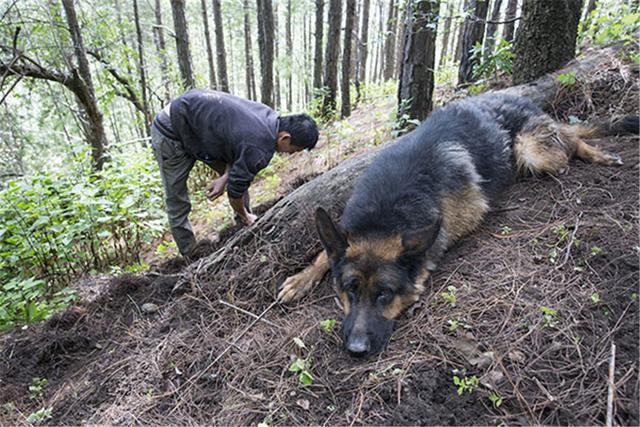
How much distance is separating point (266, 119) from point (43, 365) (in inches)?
134

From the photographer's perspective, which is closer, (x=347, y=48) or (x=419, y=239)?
(x=419, y=239)

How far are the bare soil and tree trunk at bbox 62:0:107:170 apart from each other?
17.5 ft

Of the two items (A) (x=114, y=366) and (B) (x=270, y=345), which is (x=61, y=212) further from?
(B) (x=270, y=345)

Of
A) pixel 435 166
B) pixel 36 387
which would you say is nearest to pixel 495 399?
pixel 435 166

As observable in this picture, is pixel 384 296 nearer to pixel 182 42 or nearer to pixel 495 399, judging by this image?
pixel 495 399

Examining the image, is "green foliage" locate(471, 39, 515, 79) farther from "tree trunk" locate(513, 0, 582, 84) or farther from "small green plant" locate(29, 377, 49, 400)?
"small green plant" locate(29, 377, 49, 400)

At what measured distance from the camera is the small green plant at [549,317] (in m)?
2.23

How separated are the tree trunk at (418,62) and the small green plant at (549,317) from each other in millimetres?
4312

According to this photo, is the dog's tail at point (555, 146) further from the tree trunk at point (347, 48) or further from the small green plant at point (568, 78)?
the tree trunk at point (347, 48)

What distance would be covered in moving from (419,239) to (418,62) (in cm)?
408

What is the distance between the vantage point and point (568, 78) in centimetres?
Answer: 469

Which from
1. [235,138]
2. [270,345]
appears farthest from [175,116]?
[270,345]

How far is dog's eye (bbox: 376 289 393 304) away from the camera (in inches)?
106

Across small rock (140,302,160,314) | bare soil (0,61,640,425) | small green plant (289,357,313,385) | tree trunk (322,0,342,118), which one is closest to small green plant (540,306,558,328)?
bare soil (0,61,640,425)
